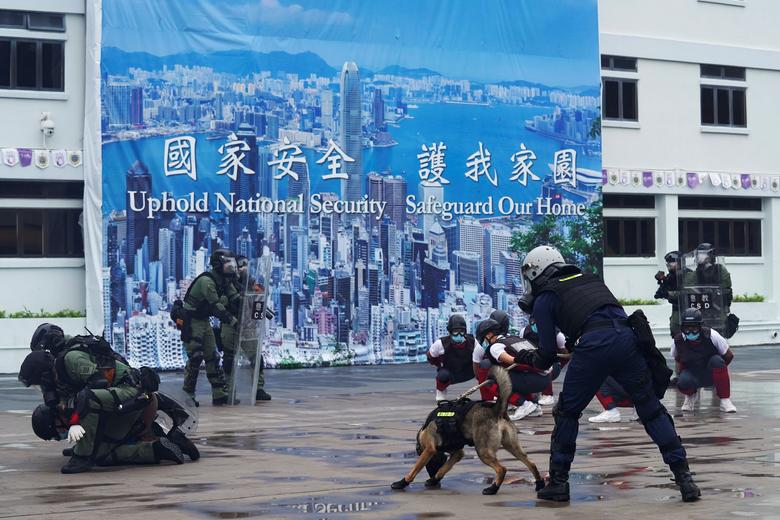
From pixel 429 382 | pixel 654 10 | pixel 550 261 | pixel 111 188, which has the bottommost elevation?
pixel 429 382

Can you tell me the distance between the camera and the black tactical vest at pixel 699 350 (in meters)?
16.4

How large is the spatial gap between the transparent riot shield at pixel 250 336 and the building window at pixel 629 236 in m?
15.1

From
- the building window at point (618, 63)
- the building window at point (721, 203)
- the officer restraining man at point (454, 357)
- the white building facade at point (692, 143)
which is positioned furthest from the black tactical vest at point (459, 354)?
the building window at point (721, 203)

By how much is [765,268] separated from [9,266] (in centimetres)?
1879

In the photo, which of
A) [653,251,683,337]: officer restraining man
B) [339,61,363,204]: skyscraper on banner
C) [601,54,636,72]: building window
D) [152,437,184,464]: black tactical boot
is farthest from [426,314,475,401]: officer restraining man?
[601,54,636,72]: building window

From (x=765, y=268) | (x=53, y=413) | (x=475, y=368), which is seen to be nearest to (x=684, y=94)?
(x=765, y=268)

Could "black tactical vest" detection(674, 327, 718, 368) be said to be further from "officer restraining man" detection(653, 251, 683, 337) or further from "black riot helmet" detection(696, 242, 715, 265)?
"black riot helmet" detection(696, 242, 715, 265)

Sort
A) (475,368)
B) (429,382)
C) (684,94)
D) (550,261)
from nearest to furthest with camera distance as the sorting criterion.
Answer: (550,261) → (475,368) → (429,382) → (684,94)

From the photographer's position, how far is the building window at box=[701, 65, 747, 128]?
3325 cm

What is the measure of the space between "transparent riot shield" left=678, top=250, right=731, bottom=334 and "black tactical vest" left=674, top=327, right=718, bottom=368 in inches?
184

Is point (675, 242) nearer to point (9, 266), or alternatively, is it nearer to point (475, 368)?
point (9, 266)

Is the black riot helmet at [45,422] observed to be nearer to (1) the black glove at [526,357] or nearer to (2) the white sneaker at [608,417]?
(1) the black glove at [526,357]

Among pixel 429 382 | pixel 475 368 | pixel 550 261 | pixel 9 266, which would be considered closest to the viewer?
pixel 550 261

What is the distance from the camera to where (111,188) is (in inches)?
955
